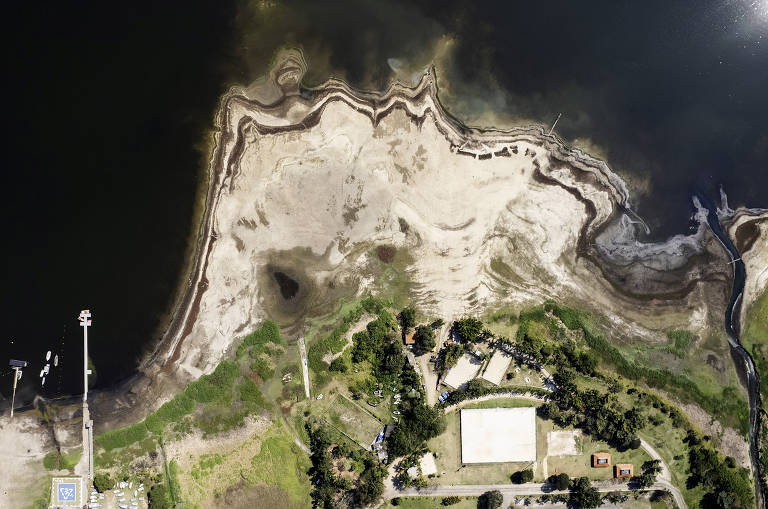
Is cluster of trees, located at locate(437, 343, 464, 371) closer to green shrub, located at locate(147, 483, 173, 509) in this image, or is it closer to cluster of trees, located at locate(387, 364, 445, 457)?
cluster of trees, located at locate(387, 364, 445, 457)

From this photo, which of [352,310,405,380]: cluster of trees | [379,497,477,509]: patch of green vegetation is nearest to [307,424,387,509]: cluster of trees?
[379,497,477,509]: patch of green vegetation

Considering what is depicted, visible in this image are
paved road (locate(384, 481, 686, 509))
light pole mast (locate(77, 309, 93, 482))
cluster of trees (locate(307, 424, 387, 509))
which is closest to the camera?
cluster of trees (locate(307, 424, 387, 509))

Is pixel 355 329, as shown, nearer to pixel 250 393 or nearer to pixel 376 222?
pixel 376 222

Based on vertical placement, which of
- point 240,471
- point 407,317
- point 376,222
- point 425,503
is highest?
point 376,222

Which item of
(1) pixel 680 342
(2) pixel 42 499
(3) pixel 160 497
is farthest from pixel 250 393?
(1) pixel 680 342

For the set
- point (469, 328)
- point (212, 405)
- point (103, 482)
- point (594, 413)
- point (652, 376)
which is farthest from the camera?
point (212, 405)

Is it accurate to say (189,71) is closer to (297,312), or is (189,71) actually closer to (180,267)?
(180,267)

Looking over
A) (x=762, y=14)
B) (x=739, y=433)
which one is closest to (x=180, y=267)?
(x=739, y=433)
